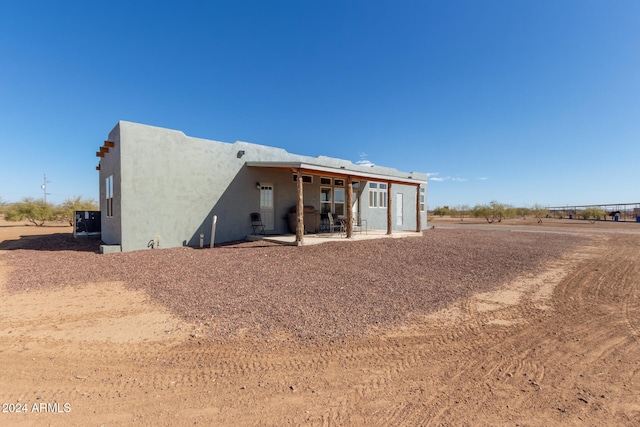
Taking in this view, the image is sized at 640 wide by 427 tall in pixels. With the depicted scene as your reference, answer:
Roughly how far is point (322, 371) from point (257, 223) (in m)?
10.4

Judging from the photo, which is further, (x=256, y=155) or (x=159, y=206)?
(x=256, y=155)

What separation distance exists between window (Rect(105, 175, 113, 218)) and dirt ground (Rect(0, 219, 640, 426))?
7090 millimetres

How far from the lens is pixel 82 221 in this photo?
14508 mm

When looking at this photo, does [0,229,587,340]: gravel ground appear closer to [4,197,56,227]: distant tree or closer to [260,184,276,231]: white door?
[260,184,276,231]: white door

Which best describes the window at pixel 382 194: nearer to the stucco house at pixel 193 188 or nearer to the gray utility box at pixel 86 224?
the stucco house at pixel 193 188

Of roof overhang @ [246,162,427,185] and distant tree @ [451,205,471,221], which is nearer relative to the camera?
roof overhang @ [246,162,427,185]

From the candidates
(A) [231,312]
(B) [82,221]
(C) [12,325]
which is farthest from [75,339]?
(B) [82,221]

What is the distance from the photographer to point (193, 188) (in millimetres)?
11219

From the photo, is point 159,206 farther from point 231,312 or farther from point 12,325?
point 231,312

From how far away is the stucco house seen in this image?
32.6 feet

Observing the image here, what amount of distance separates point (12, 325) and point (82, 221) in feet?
41.6

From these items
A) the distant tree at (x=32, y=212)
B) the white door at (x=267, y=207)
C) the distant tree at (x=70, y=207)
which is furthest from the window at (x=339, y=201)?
the distant tree at (x=32, y=212)

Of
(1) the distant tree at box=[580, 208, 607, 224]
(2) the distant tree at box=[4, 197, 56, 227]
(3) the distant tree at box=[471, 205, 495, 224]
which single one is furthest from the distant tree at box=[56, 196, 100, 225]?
(1) the distant tree at box=[580, 208, 607, 224]

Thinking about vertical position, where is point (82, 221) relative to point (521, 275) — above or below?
above
